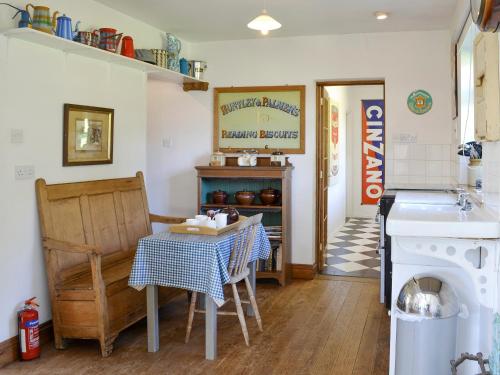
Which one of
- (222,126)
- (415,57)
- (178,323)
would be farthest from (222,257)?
(415,57)

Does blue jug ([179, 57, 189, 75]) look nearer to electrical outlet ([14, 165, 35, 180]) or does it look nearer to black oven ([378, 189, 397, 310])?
electrical outlet ([14, 165, 35, 180])

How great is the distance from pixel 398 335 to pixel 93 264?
6.47 feet

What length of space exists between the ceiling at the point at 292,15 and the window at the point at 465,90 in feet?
1.25

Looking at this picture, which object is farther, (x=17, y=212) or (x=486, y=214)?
(x=17, y=212)

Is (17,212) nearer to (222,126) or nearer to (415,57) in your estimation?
(222,126)

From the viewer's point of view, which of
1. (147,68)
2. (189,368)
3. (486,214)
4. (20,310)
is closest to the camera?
(486,214)

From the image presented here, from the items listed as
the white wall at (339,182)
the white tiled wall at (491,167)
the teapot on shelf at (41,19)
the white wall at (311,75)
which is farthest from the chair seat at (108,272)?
the white wall at (339,182)

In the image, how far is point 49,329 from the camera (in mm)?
3793

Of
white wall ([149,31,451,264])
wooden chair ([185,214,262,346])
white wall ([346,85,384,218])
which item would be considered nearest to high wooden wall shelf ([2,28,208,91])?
white wall ([149,31,451,264])

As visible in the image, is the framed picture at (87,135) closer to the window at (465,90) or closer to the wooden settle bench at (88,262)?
the wooden settle bench at (88,262)

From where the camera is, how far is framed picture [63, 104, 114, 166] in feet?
13.1

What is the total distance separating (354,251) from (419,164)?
199 centimetres

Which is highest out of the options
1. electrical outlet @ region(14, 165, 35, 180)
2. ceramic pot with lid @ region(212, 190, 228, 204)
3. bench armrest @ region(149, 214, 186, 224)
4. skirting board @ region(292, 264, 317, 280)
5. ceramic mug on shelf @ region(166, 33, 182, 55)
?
ceramic mug on shelf @ region(166, 33, 182, 55)

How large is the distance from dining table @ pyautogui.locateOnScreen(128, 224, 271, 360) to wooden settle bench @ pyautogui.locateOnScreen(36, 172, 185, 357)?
0.82 feet
